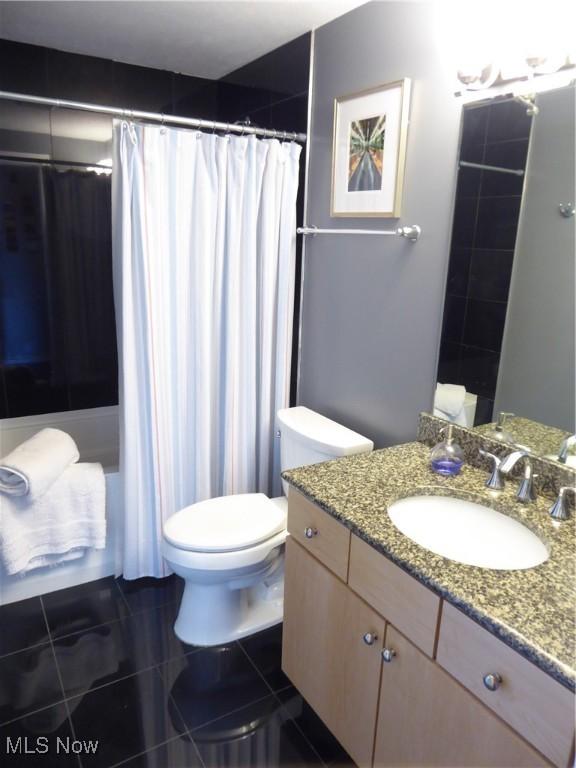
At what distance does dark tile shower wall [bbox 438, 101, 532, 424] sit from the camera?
59.2 inches

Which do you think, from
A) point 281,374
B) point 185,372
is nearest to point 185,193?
point 185,372

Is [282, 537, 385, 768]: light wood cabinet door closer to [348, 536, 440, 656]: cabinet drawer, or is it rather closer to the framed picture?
[348, 536, 440, 656]: cabinet drawer

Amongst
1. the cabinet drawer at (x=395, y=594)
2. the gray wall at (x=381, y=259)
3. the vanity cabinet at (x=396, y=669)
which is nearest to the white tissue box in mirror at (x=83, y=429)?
the gray wall at (x=381, y=259)

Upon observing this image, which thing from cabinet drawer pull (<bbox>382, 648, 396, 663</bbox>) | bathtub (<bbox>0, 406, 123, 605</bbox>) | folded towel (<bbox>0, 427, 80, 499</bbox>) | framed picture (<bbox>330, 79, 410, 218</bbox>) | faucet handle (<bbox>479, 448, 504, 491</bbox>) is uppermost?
framed picture (<bbox>330, 79, 410, 218</bbox>)

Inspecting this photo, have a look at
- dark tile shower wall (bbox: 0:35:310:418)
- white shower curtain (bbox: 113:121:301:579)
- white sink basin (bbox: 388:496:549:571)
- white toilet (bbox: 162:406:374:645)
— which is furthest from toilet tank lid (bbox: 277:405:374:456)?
dark tile shower wall (bbox: 0:35:310:418)

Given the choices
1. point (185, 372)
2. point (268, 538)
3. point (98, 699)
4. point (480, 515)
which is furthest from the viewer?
point (185, 372)

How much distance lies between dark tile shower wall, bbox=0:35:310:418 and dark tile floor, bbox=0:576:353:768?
115 cm

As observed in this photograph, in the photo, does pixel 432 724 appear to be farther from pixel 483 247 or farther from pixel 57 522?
pixel 57 522

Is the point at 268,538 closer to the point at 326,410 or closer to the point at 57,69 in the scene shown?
the point at 326,410

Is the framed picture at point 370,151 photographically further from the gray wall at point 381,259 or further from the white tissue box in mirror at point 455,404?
the white tissue box in mirror at point 455,404

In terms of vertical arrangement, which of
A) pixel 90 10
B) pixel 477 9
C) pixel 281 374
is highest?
pixel 90 10

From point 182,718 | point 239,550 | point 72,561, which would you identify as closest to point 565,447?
point 239,550

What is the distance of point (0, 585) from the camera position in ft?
7.11

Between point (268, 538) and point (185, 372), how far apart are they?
2.47ft
